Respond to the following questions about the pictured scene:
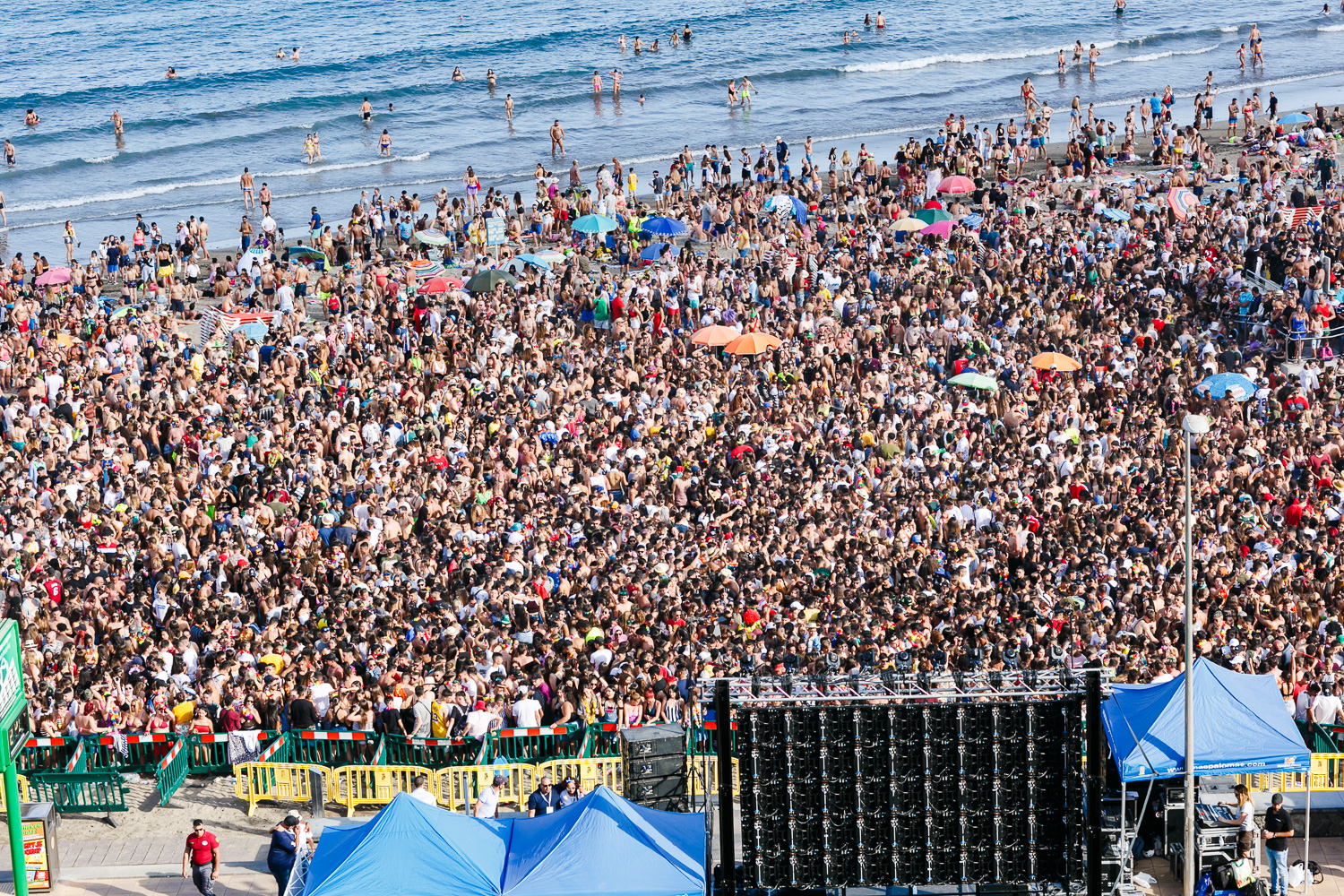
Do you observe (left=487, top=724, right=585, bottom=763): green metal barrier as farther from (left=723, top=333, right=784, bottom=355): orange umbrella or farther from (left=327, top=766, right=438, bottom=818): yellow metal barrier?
(left=723, top=333, right=784, bottom=355): orange umbrella

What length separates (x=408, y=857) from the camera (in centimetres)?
1352

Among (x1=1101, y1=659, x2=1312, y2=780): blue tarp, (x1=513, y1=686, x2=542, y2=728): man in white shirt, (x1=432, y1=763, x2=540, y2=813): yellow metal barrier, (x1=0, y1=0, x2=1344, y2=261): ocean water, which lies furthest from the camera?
(x1=0, y1=0, x2=1344, y2=261): ocean water

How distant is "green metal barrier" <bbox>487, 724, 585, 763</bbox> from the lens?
17094mm

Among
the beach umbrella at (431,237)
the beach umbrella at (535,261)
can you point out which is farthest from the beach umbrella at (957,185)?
the beach umbrella at (431,237)

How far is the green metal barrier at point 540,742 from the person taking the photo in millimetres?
17094

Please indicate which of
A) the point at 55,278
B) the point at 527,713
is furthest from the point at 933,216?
the point at 527,713

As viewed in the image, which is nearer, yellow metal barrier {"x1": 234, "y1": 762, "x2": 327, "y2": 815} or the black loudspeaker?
the black loudspeaker

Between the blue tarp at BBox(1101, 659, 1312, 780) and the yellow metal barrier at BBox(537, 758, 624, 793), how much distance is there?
4850mm

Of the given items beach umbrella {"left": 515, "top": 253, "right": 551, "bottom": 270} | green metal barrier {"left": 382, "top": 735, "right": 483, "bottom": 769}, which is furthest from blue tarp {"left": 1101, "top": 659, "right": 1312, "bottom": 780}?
beach umbrella {"left": 515, "top": 253, "right": 551, "bottom": 270}

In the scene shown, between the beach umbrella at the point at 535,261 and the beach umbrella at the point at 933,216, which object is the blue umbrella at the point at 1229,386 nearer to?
the beach umbrella at the point at 933,216

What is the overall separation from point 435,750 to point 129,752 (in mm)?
3351

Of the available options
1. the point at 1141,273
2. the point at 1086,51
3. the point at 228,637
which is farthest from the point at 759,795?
the point at 1086,51

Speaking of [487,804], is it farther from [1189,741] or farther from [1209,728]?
[1209,728]

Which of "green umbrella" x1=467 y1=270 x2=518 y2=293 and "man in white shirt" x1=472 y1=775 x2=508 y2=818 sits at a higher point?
"green umbrella" x1=467 y1=270 x2=518 y2=293
